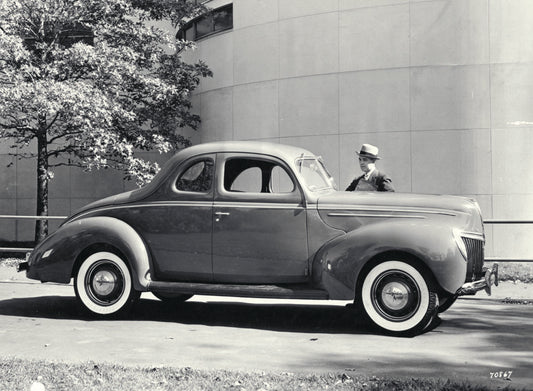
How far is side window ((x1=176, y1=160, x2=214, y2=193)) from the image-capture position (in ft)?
24.6

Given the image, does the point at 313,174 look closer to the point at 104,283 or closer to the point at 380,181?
the point at 380,181

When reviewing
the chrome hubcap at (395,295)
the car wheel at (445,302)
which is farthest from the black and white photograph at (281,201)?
the car wheel at (445,302)

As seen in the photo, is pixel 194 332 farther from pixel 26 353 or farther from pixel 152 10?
pixel 152 10

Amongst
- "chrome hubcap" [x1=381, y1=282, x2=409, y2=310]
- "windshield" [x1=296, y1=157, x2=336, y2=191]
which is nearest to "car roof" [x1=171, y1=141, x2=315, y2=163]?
"windshield" [x1=296, y1=157, x2=336, y2=191]

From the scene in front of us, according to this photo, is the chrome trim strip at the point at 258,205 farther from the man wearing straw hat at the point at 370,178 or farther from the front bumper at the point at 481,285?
the front bumper at the point at 481,285

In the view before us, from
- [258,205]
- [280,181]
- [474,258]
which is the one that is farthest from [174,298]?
[474,258]

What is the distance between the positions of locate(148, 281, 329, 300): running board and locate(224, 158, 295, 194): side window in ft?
3.47

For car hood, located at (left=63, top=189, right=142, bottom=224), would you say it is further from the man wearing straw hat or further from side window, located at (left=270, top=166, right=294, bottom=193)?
the man wearing straw hat

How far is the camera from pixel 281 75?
15922 mm

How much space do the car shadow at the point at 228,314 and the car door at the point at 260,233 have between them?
0.60 m

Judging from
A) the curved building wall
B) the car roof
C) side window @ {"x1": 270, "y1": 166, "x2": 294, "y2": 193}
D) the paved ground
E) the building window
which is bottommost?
the paved ground

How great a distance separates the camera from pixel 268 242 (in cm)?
711

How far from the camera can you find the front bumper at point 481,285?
6660 millimetres

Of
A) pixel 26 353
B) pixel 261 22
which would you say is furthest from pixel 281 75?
pixel 26 353
